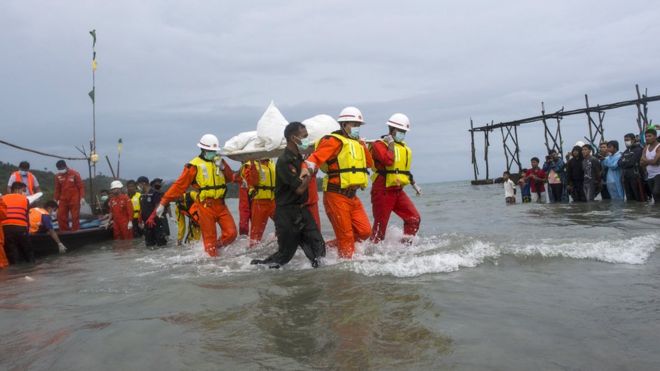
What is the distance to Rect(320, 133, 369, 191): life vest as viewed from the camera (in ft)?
20.9

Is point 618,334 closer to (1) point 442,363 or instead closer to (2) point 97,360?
(1) point 442,363

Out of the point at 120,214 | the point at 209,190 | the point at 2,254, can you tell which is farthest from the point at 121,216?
the point at 209,190

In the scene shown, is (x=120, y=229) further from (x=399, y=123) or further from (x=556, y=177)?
(x=556, y=177)

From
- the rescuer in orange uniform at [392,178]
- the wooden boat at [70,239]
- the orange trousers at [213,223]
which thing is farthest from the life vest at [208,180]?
the wooden boat at [70,239]

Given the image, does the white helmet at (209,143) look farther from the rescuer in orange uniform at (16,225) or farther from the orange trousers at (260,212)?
the rescuer in orange uniform at (16,225)

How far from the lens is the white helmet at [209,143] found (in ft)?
26.1

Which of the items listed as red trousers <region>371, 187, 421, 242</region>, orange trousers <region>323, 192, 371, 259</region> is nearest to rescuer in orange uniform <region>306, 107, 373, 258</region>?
orange trousers <region>323, 192, 371, 259</region>

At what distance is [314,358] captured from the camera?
3016mm

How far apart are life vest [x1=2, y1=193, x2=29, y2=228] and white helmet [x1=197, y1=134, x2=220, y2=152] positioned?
3963 millimetres

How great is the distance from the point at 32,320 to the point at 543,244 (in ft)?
19.3

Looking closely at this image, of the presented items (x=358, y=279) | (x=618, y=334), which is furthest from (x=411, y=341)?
(x=358, y=279)

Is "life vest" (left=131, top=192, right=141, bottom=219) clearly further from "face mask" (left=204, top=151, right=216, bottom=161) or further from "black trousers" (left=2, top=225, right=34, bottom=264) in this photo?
"face mask" (left=204, top=151, right=216, bottom=161)

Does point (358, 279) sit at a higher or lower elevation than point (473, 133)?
lower

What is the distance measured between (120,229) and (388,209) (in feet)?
29.8
